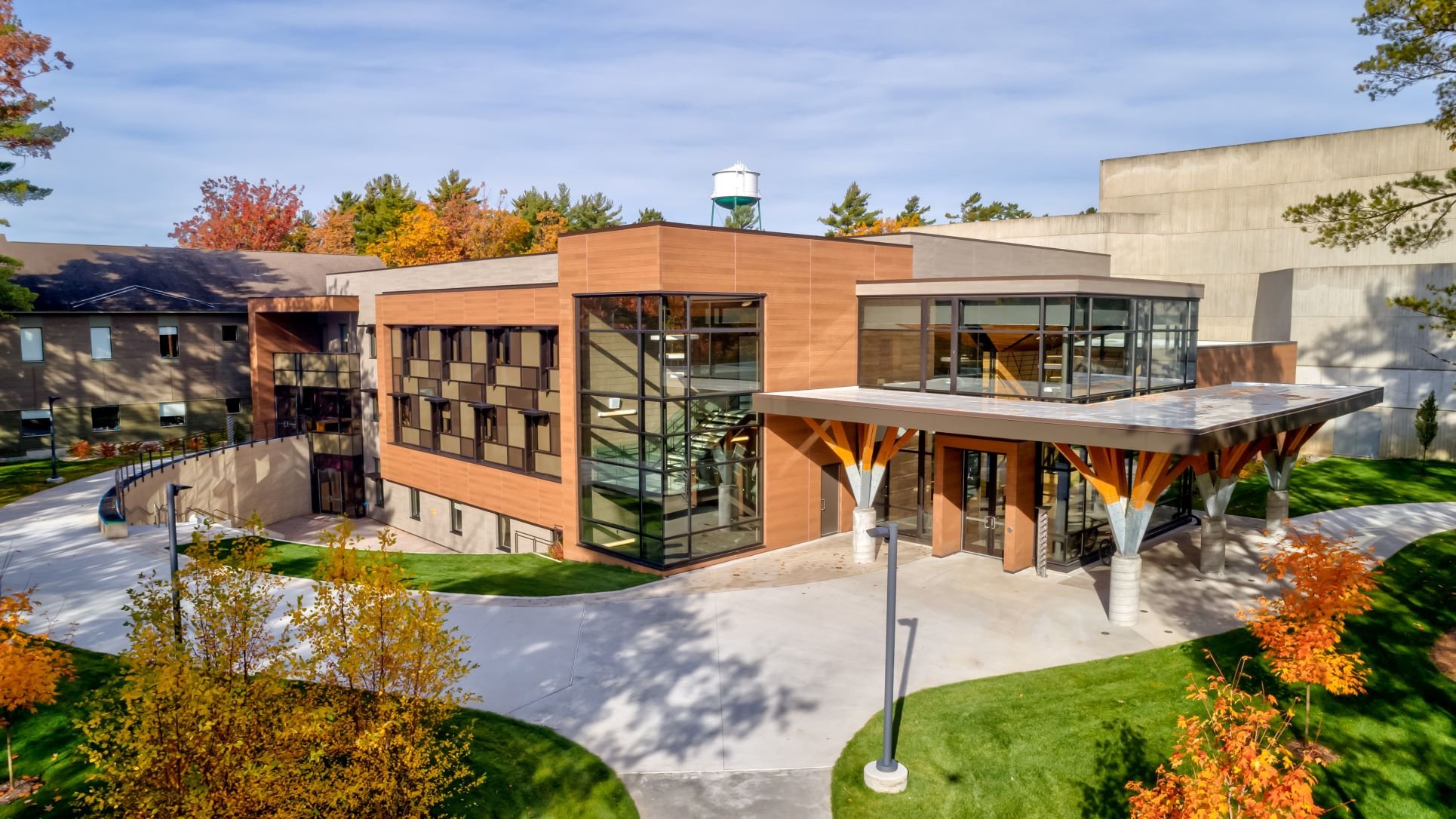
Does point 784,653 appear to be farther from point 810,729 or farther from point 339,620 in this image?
point 339,620

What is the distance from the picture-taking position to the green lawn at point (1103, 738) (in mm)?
11555

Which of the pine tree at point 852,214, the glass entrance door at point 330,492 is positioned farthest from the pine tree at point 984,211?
Answer: the glass entrance door at point 330,492

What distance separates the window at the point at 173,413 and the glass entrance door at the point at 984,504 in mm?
35020

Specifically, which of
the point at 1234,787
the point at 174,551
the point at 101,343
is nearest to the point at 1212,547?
the point at 1234,787

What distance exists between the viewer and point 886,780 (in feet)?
38.3

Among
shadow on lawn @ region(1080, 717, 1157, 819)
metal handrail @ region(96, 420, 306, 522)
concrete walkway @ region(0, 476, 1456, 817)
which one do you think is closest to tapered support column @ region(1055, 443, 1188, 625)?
concrete walkway @ region(0, 476, 1456, 817)

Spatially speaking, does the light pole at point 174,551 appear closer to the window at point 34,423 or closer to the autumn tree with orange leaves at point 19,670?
the autumn tree with orange leaves at point 19,670

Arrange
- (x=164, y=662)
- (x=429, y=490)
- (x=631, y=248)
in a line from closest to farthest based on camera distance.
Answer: (x=164, y=662)
(x=631, y=248)
(x=429, y=490)

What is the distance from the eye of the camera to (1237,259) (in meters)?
43.7

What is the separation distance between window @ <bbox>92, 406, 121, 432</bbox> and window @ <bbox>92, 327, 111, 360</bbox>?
7.08ft

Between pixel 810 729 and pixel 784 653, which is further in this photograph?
pixel 784 653

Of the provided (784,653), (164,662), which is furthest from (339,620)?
(784,653)

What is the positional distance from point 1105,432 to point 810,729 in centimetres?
731

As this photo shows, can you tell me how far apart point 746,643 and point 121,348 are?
115 feet
